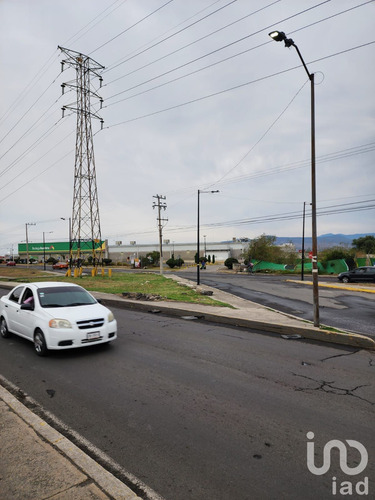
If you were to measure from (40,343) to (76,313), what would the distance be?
101 centimetres

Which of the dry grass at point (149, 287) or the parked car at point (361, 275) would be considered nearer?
the dry grass at point (149, 287)

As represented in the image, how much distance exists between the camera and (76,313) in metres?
7.36

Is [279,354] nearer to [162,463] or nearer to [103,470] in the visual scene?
[162,463]

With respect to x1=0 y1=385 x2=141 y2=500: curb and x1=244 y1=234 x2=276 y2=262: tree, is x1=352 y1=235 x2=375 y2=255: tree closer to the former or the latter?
x1=244 y1=234 x2=276 y2=262: tree

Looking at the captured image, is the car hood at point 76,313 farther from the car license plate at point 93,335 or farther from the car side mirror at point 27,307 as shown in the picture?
the car side mirror at point 27,307

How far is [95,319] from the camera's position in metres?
7.35

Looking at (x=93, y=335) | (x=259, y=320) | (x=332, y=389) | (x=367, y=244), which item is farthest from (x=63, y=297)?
(x=367, y=244)

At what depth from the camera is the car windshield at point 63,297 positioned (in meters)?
7.80

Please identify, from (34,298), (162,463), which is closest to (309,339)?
(162,463)

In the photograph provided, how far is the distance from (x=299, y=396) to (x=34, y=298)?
248 inches

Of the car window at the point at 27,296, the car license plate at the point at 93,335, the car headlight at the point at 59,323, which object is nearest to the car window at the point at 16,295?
the car window at the point at 27,296

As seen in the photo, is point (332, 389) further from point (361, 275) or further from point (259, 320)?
point (361, 275)

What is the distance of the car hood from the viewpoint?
23.5 ft

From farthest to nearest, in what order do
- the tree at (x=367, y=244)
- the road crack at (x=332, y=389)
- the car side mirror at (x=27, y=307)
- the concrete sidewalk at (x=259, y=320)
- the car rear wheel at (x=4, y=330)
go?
the tree at (x=367, y=244)
the car rear wheel at (x=4, y=330)
the concrete sidewalk at (x=259, y=320)
the car side mirror at (x=27, y=307)
the road crack at (x=332, y=389)
